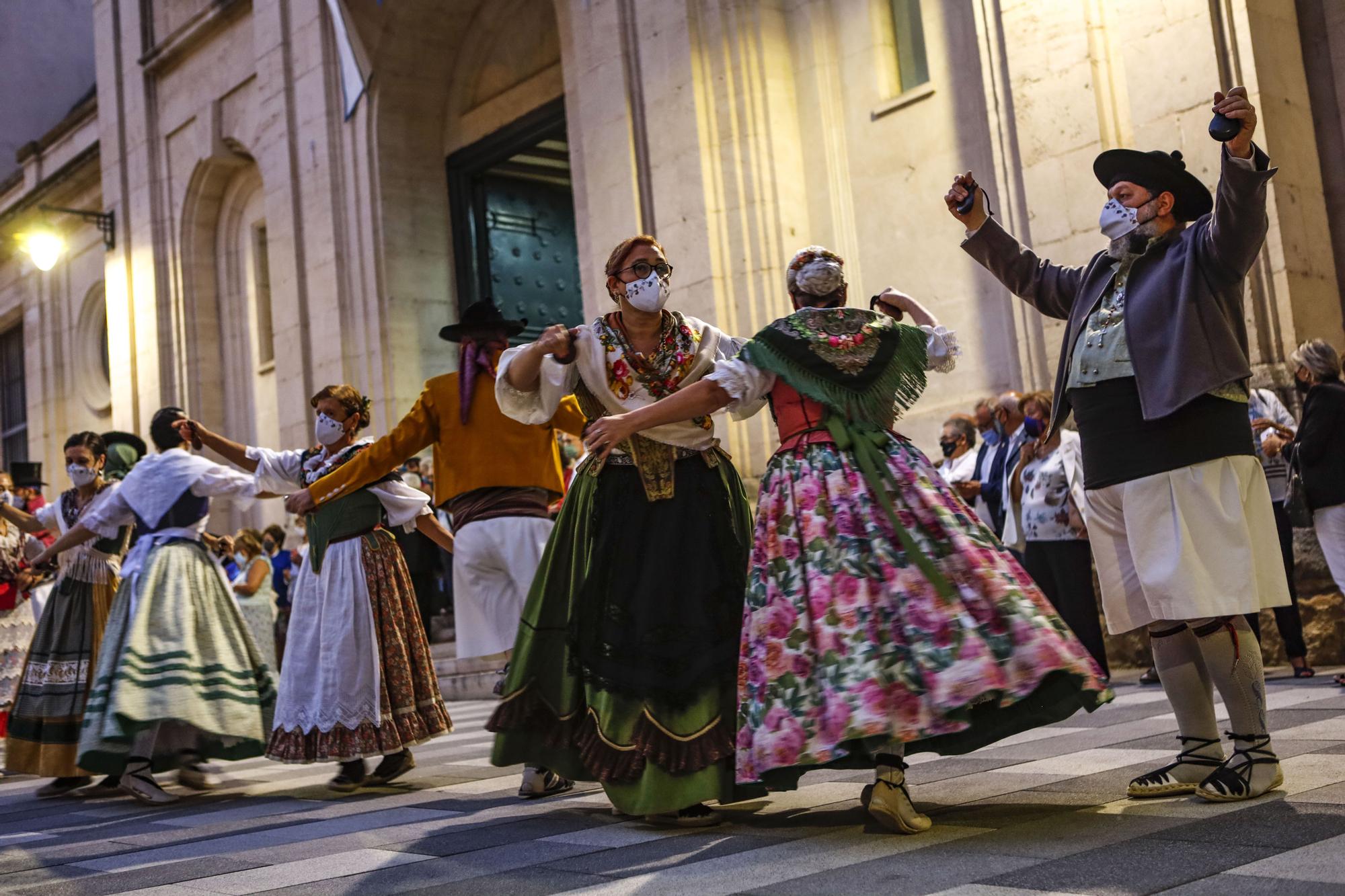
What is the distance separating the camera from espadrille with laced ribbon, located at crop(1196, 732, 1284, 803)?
10.7 ft

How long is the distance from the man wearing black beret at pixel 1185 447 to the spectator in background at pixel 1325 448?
270 centimetres

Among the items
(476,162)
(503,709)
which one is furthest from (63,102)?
(503,709)

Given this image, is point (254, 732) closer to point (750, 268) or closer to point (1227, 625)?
point (1227, 625)

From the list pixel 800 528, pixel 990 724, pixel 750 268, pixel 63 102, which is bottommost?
pixel 990 724

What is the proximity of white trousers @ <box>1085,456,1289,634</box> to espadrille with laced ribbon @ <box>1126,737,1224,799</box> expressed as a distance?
0.37m

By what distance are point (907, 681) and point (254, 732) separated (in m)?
3.49

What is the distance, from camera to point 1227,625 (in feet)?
11.5

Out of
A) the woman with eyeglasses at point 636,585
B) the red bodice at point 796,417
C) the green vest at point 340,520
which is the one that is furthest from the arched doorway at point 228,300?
the red bodice at point 796,417

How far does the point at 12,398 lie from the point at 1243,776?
2587 cm

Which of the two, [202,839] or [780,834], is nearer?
[780,834]

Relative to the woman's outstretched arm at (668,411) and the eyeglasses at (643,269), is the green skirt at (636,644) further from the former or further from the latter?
the eyeglasses at (643,269)

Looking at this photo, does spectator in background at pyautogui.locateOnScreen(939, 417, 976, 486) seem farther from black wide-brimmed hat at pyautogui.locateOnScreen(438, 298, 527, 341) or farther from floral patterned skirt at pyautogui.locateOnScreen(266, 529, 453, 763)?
floral patterned skirt at pyautogui.locateOnScreen(266, 529, 453, 763)

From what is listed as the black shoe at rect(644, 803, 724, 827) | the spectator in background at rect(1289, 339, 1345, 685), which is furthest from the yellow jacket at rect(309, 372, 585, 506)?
the spectator in background at rect(1289, 339, 1345, 685)

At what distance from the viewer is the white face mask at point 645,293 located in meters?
4.10
